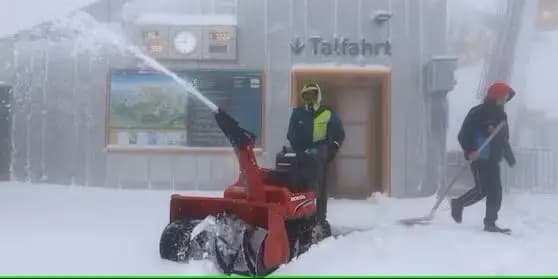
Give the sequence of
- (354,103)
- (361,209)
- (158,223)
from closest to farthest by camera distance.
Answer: (158,223), (361,209), (354,103)

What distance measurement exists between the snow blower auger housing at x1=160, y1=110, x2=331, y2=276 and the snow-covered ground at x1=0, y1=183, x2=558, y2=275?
163mm

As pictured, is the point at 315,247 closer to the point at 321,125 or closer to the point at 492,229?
the point at 321,125

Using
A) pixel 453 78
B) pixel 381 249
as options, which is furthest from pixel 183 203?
pixel 453 78

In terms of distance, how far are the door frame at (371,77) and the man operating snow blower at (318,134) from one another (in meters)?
3.24

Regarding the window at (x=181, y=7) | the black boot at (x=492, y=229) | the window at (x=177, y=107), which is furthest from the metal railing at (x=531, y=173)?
the window at (x=181, y=7)

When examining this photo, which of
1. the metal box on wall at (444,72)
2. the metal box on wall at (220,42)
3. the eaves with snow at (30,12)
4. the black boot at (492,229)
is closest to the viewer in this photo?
the black boot at (492,229)

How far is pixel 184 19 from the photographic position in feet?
32.5

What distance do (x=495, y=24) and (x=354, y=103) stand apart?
2.81m

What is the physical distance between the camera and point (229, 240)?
4668mm

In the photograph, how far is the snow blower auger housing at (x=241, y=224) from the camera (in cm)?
468

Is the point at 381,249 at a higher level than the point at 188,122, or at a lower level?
lower

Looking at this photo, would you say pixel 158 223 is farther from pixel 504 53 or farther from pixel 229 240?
pixel 504 53

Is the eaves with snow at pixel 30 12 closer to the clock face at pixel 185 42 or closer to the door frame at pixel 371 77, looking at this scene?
the clock face at pixel 185 42

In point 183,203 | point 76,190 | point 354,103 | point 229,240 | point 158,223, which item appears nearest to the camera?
point 229,240
